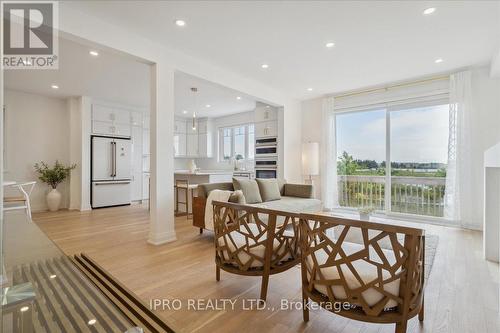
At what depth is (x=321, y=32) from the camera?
10.4ft

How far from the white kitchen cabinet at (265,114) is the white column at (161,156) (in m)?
2.97

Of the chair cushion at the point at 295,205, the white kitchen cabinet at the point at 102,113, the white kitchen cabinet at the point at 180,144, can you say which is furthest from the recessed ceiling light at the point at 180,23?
the white kitchen cabinet at the point at 180,144

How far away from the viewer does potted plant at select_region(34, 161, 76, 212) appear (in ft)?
18.6

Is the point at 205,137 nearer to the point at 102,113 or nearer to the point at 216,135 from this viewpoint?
the point at 216,135

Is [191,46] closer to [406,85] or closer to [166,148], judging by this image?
[166,148]

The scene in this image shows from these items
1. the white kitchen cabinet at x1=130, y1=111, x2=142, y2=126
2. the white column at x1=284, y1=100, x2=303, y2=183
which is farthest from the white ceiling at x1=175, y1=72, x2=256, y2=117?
the white kitchen cabinet at x1=130, y1=111, x2=142, y2=126

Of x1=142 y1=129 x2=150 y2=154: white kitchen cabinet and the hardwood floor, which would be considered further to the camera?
x1=142 y1=129 x2=150 y2=154: white kitchen cabinet

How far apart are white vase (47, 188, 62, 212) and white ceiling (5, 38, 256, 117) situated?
7.32 ft

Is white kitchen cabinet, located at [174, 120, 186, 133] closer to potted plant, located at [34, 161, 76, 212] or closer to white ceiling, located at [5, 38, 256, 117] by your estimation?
white ceiling, located at [5, 38, 256, 117]

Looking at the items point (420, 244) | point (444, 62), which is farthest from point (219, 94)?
point (420, 244)

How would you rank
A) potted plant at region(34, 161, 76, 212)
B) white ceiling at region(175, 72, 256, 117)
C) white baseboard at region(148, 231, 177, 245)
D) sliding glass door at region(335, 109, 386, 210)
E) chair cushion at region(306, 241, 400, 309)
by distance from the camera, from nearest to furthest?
chair cushion at region(306, 241, 400, 309) → white baseboard at region(148, 231, 177, 245) → white ceiling at region(175, 72, 256, 117) → sliding glass door at region(335, 109, 386, 210) → potted plant at region(34, 161, 76, 212)

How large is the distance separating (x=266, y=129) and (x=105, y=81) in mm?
3499

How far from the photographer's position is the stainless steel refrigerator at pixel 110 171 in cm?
611

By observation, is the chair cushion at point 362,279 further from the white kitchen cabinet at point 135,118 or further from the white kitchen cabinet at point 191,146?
the white kitchen cabinet at point 191,146
